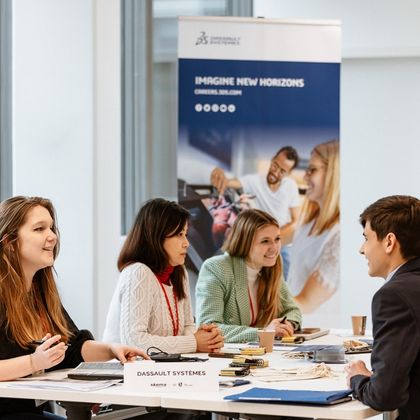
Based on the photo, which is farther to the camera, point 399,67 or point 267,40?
point 399,67

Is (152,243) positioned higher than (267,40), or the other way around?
(267,40)

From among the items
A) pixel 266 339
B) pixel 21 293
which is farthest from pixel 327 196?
pixel 21 293

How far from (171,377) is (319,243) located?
321cm

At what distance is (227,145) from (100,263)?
1087 millimetres

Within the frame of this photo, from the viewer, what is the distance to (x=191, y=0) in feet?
25.6

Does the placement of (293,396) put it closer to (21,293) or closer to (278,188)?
(21,293)

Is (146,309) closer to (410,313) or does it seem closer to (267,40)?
(410,313)

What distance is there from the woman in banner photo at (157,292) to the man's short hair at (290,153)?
1.96 metres

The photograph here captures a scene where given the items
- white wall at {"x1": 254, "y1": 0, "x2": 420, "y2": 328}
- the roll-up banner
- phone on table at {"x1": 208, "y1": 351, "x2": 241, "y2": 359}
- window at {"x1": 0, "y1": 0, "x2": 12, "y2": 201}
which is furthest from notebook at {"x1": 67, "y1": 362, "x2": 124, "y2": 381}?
white wall at {"x1": 254, "y1": 0, "x2": 420, "y2": 328}

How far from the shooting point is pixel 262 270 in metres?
4.88

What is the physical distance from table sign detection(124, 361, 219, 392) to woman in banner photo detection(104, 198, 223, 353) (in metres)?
0.84

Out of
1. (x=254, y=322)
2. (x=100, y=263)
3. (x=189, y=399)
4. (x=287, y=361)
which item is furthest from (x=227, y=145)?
(x=189, y=399)

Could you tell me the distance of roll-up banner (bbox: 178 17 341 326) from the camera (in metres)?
5.94

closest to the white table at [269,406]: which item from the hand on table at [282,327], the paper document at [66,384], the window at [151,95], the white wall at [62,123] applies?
the paper document at [66,384]
